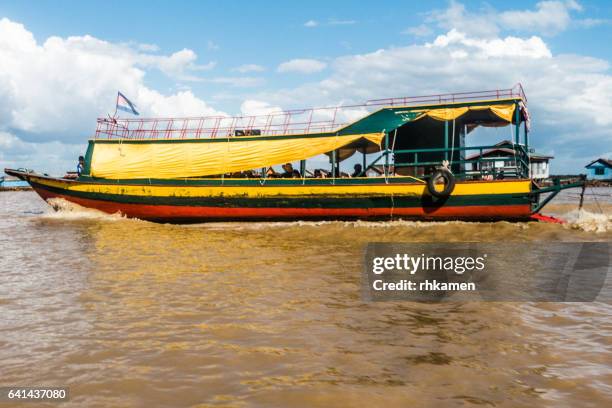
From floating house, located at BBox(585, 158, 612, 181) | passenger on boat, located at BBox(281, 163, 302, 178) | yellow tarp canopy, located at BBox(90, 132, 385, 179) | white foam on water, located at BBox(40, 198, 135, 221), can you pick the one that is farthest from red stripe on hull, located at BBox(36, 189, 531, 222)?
floating house, located at BBox(585, 158, 612, 181)

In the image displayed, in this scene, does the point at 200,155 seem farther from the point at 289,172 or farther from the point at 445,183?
the point at 445,183

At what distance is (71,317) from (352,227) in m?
10.1

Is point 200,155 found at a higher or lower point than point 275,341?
higher

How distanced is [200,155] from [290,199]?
13.8 feet

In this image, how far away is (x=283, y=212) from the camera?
1623cm

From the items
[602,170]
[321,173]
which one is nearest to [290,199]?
[321,173]

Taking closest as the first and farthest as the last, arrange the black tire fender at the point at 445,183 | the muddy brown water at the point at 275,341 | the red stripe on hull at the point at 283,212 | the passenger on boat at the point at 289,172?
→ the muddy brown water at the point at 275,341, the black tire fender at the point at 445,183, the red stripe on hull at the point at 283,212, the passenger on boat at the point at 289,172

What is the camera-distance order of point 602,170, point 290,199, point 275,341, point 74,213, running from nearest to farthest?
point 275,341, point 290,199, point 74,213, point 602,170

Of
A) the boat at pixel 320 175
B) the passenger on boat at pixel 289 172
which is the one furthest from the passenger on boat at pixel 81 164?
the passenger on boat at pixel 289 172

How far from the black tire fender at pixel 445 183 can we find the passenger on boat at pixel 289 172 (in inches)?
205

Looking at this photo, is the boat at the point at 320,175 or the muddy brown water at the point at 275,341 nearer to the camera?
the muddy brown water at the point at 275,341

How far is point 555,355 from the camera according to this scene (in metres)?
4.18

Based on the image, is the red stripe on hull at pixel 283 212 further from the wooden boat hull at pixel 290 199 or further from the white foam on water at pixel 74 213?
the white foam on water at pixel 74 213

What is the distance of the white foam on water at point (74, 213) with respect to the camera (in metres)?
17.9
